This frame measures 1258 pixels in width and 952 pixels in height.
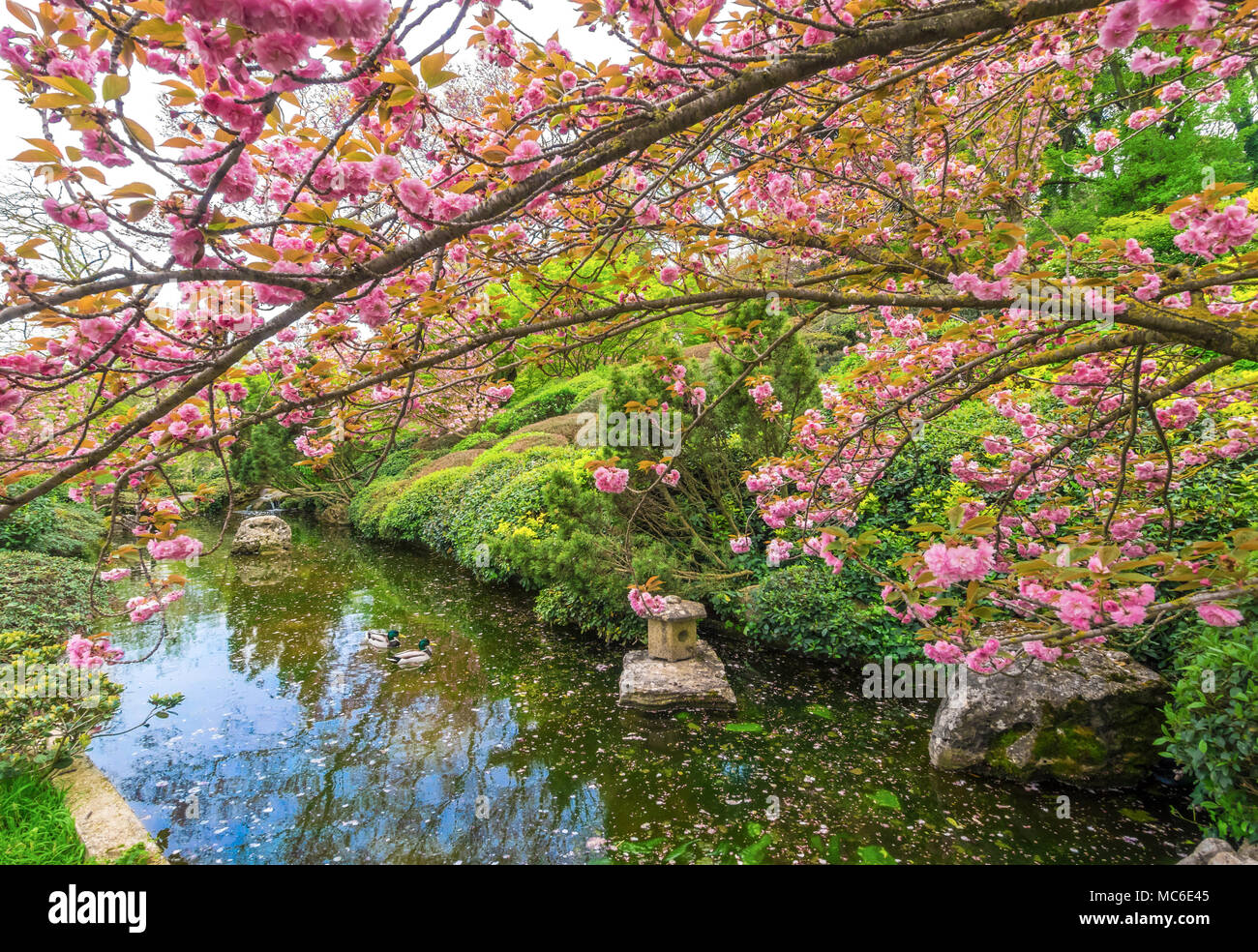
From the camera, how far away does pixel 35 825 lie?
300 centimetres

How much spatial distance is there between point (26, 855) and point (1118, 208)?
610 inches

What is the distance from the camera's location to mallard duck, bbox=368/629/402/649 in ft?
19.1

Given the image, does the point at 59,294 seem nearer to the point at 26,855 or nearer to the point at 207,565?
the point at 26,855

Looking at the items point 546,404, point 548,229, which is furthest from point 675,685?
point 546,404

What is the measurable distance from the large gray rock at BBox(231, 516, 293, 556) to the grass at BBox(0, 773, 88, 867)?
8223 millimetres

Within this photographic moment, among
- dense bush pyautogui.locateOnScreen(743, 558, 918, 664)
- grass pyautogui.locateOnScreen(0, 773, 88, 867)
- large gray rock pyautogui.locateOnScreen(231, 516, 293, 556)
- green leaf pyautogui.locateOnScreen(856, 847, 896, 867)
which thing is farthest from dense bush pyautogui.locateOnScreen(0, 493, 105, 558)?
green leaf pyautogui.locateOnScreen(856, 847, 896, 867)

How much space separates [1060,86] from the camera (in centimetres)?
305

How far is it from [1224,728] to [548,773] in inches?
140

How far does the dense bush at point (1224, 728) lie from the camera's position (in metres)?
2.45

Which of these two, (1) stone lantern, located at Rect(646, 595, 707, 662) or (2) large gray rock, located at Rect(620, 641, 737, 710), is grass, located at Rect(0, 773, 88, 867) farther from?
(1) stone lantern, located at Rect(646, 595, 707, 662)

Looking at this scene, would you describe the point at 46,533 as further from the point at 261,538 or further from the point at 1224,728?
the point at 1224,728

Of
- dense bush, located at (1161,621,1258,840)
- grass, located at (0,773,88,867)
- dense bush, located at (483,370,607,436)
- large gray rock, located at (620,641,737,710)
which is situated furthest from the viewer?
dense bush, located at (483,370,607,436)

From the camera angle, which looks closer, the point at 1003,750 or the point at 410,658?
the point at 1003,750

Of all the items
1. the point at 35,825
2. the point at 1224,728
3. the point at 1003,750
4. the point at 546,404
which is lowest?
the point at 35,825
